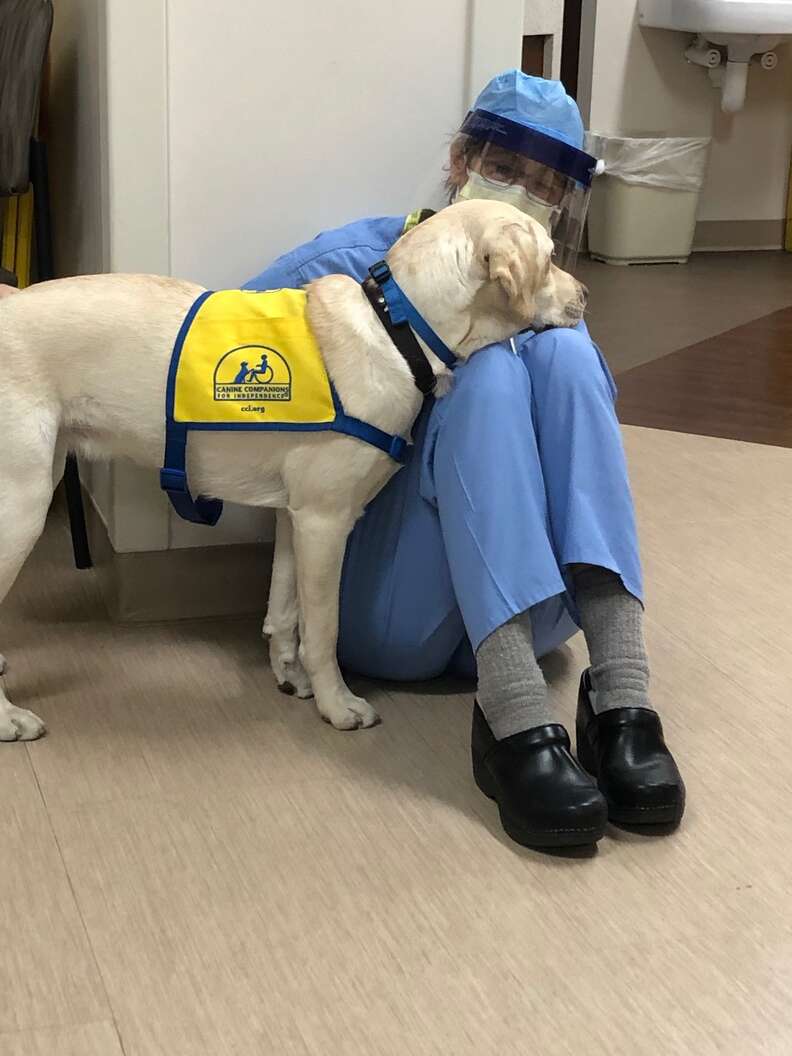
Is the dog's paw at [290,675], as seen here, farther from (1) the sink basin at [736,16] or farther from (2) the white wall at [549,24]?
(1) the sink basin at [736,16]

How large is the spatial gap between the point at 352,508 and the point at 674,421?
5.84 ft

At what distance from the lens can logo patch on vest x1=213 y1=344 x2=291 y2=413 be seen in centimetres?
161

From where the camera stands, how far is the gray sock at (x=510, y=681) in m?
1.55

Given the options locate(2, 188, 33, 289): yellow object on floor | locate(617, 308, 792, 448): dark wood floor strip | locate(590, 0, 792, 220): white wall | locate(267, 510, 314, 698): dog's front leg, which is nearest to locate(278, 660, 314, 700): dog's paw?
locate(267, 510, 314, 698): dog's front leg

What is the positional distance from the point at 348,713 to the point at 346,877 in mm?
357

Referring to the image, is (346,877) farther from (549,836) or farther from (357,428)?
(357,428)

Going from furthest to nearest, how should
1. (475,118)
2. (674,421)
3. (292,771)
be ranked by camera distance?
(674,421), (475,118), (292,771)

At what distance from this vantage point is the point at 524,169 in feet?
5.82

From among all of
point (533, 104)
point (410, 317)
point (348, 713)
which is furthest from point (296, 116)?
point (348, 713)

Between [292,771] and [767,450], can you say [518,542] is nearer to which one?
[292,771]

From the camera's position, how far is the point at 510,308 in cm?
160

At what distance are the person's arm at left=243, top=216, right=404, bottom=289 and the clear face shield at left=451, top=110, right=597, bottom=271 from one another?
0.12 metres

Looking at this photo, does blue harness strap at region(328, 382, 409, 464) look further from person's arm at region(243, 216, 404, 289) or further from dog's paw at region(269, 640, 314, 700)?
dog's paw at region(269, 640, 314, 700)

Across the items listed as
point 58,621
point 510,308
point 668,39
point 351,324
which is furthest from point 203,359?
point 668,39
